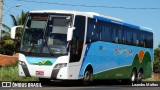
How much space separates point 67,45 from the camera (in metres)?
19.5

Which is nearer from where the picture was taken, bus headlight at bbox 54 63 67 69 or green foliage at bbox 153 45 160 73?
bus headlight at bbox 54 63 67 69

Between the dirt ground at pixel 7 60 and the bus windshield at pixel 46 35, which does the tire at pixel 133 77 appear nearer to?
the bus windshield at pixel 46 35

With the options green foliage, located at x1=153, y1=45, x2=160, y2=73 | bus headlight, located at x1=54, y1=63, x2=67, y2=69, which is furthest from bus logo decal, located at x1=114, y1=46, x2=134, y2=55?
green foliage, located at x1=153, y1=45, x2=160, y2=73

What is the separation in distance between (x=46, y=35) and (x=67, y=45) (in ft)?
3.50

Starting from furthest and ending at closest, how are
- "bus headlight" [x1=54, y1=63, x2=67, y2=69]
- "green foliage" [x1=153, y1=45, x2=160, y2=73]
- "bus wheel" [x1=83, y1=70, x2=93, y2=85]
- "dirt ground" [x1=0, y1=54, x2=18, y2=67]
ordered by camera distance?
"green foliage" [x1=153, y1=45, x2=160, y2=73], "dirt ground" [x1=0, y1=54, x2=18, y2=67], "bus wheel" [x1=83, y1=70, x2=93, y2=85], "bus headlight" [x1=54, y1=63, x2=67, y2=69]

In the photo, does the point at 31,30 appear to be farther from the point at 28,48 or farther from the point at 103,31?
the point at 103,31

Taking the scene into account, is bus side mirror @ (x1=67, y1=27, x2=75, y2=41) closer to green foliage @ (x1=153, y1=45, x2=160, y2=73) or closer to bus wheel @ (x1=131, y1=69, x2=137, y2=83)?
bus wheel @ (x1=131, y1=69, x2=137, y2=83)

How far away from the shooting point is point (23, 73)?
1998cm

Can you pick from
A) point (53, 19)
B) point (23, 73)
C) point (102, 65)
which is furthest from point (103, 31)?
point (23, 73)

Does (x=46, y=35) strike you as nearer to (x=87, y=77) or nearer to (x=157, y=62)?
(x=87, y=77)

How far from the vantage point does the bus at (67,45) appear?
19.5m

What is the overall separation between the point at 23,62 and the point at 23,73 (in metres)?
0.51

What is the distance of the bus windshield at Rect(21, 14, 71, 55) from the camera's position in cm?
1952

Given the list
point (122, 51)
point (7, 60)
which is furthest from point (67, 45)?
point (7, 60)
